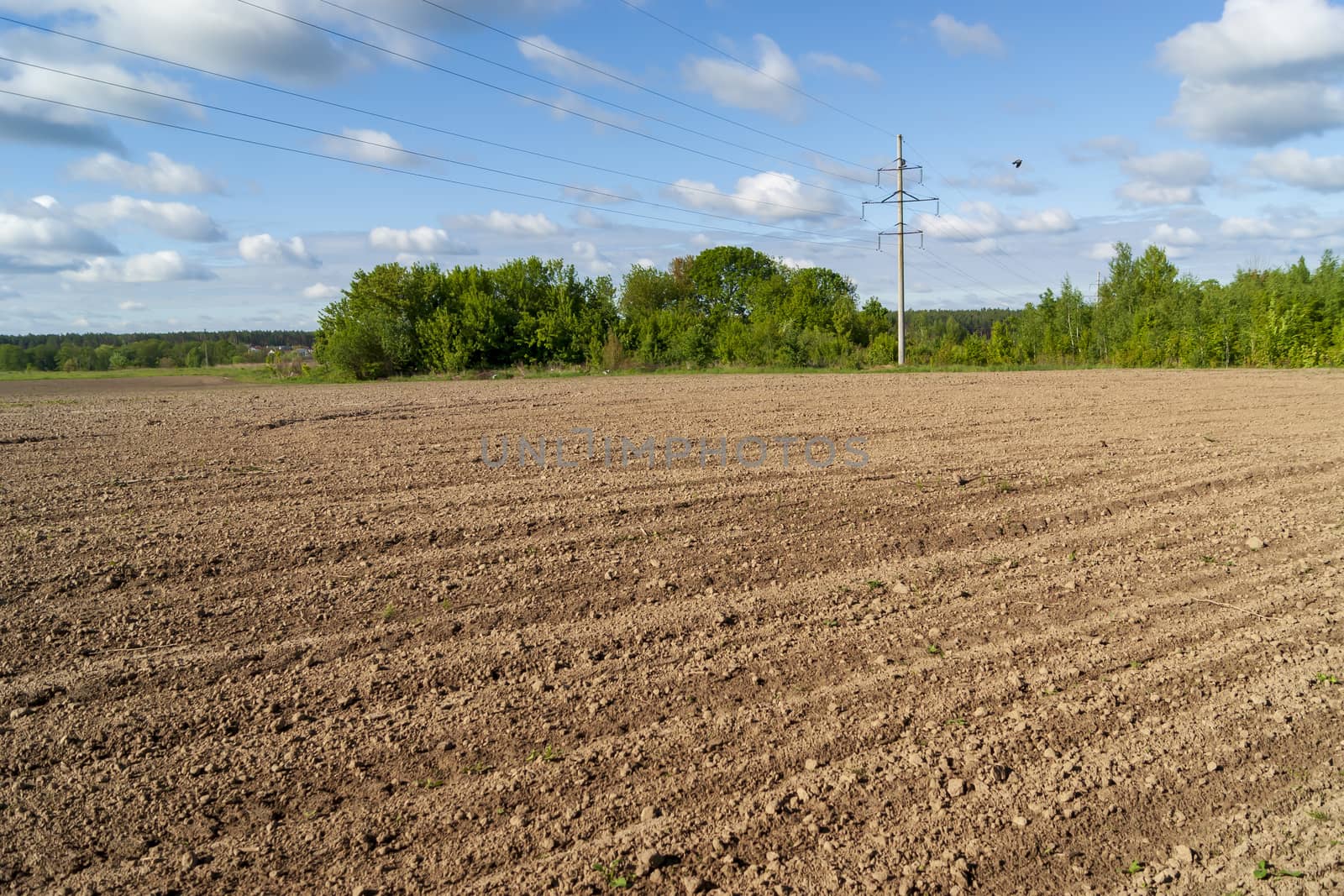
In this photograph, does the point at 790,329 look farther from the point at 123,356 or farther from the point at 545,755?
the point at 123,356

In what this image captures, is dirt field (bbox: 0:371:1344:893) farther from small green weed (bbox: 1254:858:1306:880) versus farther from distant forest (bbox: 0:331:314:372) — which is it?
distant forest (bbox: 0:331:314:372)

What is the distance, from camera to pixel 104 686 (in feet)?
15.6

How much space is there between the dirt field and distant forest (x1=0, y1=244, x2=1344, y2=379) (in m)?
34.3

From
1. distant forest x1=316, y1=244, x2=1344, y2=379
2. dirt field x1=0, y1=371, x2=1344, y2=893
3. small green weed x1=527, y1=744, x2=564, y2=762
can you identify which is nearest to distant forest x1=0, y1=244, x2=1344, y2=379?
distant forest x1=316, y1=244, x2=1344, y2=379

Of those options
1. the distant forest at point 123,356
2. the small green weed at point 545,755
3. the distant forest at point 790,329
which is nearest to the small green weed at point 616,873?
the small green weed at point 545,755

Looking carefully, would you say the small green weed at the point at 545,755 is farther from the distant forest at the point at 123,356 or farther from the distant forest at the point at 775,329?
the distant forest at the point at 123,356

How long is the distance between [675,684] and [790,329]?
139 feet

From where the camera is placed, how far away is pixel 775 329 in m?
46.7

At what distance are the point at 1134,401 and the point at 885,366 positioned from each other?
20848 millimetres

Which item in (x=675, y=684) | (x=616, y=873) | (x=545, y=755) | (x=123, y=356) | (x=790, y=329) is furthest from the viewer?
(x=123, y=356)

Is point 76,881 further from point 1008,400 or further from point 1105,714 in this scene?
point 1008,400

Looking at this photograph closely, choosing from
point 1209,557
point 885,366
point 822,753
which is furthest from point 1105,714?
point 885,366

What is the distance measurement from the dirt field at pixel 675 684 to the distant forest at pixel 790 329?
34338mm

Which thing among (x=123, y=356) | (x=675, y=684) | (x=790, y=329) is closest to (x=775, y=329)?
(x=790, y=329)
